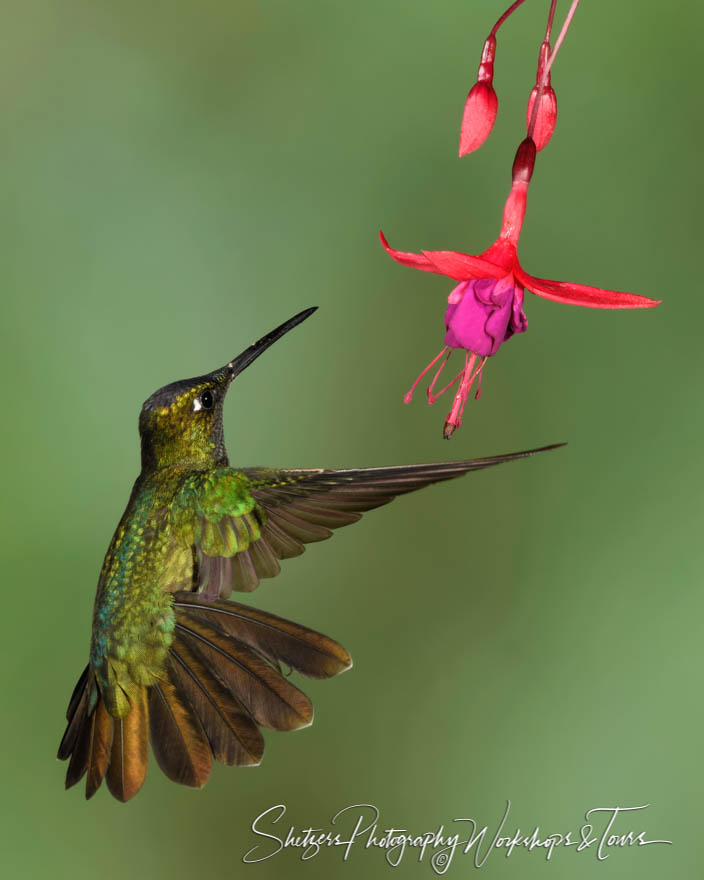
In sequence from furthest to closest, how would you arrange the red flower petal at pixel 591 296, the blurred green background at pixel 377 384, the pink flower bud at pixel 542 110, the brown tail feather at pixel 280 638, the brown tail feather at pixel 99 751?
the blurred green background at pixel 377 384, the brown tail feather at pixel 99 751, the brown tail feather at pixel 280 638, the pink flower bud at pixel 542 110, the red flower petal at pixel 591 296

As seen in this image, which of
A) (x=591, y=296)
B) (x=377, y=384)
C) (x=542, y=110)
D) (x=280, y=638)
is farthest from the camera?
(x=377, y=384)

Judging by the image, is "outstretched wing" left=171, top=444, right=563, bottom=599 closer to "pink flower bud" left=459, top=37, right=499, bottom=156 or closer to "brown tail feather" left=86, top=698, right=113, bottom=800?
"brown tail feather" left=86, top=698, right=113, bottom=800

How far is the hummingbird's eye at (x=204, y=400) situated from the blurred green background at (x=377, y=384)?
0.71 meters

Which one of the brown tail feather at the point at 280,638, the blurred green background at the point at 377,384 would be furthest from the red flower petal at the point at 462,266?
the blurred green background at the point at 377,384

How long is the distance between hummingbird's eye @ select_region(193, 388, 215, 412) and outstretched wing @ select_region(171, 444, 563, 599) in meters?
0.08

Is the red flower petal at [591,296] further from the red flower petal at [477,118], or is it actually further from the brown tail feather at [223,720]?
the brown tail feather at [223,720]

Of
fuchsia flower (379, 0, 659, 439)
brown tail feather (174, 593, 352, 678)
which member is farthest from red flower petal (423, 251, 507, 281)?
brown tail feather (174, 593, 352, 678)

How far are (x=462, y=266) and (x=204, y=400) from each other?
40 cm

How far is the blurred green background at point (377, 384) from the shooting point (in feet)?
5.49

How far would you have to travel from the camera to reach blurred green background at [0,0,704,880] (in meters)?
1.67

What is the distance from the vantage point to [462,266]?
73 cm

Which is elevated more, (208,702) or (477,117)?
(477,117)

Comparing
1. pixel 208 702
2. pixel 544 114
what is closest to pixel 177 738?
pixel 208 702

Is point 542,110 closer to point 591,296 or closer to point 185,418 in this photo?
point 591,296
